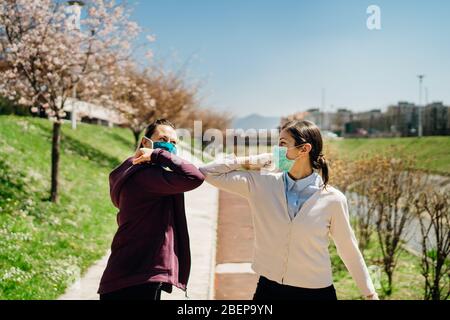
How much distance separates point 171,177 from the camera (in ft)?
8.93

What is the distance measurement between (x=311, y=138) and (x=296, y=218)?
434 millimetres

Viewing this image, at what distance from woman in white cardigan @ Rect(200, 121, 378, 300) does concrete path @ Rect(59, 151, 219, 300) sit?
0.71m

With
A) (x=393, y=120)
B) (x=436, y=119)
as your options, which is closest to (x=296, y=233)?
(x=436, y=119)

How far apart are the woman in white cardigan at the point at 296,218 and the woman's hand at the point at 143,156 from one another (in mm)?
315

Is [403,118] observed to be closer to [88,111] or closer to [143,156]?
[88,111]

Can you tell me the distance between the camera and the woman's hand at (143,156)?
109 inches

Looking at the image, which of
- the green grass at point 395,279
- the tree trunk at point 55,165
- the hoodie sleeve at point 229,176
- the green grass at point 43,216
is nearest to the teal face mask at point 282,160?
the hoodie sleeve at point 229,176

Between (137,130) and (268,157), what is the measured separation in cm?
2243

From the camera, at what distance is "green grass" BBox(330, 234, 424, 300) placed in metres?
7.95

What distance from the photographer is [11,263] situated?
21.1ft

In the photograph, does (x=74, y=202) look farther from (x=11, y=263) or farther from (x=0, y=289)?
(x=0, y=289)

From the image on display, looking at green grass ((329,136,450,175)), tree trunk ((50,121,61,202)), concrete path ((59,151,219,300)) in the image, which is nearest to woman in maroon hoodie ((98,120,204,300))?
concrete path ((59,151,219,300))

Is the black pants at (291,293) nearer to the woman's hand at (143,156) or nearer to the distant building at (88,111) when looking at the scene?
the woman's hand at (143,156)

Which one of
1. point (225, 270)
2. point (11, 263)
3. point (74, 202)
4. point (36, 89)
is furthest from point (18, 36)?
point (225, 270)
